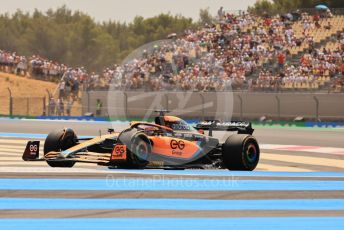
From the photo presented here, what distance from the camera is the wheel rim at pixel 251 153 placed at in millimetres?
14285

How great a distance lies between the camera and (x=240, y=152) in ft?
46.2

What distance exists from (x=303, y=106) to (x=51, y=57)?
81.8 meters

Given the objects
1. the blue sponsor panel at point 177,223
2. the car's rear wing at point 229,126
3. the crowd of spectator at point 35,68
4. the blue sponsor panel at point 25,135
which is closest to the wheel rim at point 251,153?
the car's rear wing at point 229,126

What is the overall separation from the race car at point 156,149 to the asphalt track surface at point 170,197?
0.70 feet

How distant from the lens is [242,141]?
1402cm

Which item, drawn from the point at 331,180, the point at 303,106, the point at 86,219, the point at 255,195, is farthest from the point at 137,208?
the point at 303,106

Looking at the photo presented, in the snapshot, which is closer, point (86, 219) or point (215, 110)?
point (86, 219)

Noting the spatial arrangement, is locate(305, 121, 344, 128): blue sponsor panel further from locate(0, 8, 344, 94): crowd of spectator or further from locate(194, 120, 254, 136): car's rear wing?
locate(194, 120, 254, 136): car's rear wing

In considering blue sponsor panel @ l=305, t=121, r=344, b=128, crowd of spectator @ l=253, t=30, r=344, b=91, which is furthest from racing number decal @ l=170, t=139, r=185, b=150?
crowd of spectator @ l=253, t=30, r=344, b=91

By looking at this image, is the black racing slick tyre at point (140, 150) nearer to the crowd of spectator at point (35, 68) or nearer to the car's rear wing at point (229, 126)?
the car's rear wing at point (229, 126)

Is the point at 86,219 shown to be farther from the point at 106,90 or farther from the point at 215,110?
the point at 106,90

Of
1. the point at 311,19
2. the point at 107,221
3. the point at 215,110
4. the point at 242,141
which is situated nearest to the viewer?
the point at 107,221

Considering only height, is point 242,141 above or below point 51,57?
below

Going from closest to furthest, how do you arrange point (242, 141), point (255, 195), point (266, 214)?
point (266, 214), point (255, 195), point (242, 141)
